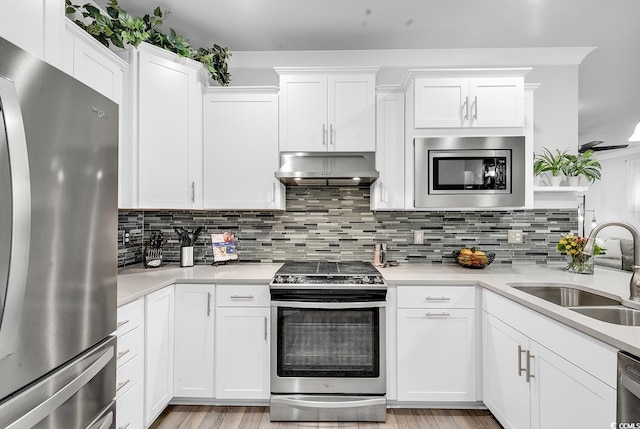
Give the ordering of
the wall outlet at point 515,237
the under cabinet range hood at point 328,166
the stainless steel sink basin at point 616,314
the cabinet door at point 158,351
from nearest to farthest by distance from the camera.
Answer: the stainless steel sink basin at point 616,314 < the cabinet door at point 158,351 < the under cabinet range hood at point 328,166 < the wall outlet at point 515,237

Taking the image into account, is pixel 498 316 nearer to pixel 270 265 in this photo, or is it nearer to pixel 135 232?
pixel 270 265

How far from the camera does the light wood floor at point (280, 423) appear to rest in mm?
2037

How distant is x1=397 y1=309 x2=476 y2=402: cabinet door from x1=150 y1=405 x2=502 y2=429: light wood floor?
112 millimetres

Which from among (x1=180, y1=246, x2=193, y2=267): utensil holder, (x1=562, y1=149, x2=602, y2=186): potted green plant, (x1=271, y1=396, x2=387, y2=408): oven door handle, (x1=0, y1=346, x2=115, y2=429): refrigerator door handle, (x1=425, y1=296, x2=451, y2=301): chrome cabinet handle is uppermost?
(x1=562, y1=149, x2=602, y2=186): potted green plant

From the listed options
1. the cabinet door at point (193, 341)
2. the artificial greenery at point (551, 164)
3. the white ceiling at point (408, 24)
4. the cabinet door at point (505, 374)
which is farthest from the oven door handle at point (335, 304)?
the white ceiling at point (408, 24)

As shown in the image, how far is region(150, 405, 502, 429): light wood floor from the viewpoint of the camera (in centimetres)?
204

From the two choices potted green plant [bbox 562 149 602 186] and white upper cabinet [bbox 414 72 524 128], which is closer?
white upper cabinet [bbox 414 72 524 128]

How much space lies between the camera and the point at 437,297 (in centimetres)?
216

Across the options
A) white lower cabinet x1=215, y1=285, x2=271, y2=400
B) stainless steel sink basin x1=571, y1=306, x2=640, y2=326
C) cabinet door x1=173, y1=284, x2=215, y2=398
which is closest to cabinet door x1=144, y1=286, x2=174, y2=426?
cabinet door x1=173, y1=284, x2=215, y2=398

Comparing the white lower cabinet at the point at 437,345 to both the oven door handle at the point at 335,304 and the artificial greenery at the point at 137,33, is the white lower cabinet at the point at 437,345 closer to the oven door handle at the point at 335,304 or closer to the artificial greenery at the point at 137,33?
the oven door handle at the point at 335,304

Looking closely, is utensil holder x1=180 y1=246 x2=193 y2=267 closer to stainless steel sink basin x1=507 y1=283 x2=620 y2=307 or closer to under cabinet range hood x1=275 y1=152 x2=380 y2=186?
under cabinet range hood x1=275 y1=152 x2=380 y2=186

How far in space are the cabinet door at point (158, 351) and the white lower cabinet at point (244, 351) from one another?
0.29m

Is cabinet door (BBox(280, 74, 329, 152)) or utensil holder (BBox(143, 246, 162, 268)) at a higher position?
cabinet door (BBox(280, 74, 329, 152))

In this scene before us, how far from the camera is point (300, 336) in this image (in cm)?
212
